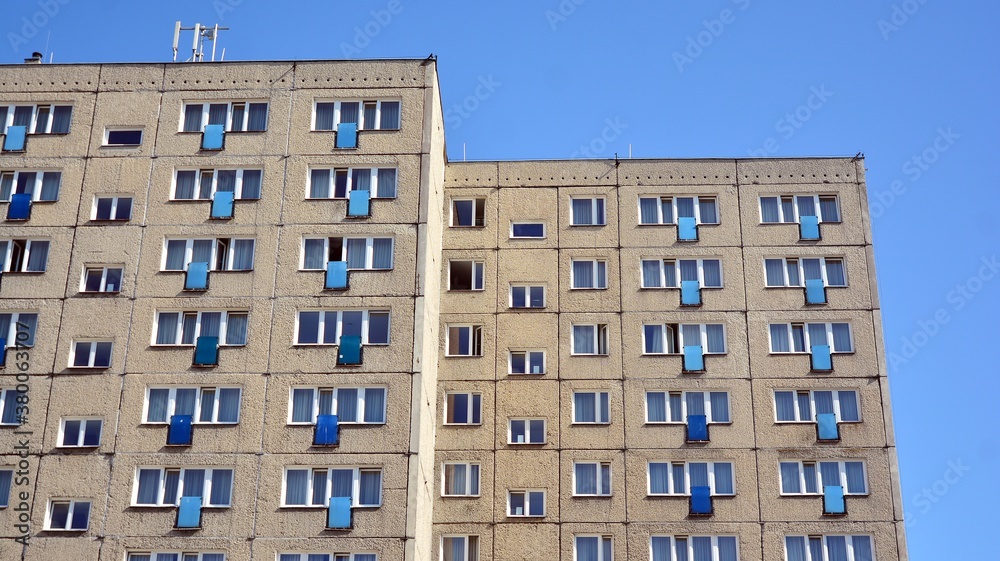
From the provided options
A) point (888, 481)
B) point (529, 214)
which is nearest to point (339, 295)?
point (529, 214)

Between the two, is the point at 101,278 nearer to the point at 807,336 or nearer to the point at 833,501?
the point at 807,336

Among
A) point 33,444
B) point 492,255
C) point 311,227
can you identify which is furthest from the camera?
point 492,255

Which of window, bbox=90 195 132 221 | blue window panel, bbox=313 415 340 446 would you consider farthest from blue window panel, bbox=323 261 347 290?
window, bbox=90 195 132 221

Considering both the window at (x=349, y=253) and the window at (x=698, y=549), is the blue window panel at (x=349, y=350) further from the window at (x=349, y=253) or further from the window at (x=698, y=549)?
the window at (x=698, y=549)

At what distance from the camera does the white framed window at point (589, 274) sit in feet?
207

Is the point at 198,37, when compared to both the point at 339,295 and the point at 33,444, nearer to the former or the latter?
the point at 339,295

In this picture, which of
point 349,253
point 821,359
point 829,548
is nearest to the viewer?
point 349,253

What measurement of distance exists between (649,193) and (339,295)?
16.8 m

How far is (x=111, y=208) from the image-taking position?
190 feet

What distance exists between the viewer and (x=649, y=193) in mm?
64312

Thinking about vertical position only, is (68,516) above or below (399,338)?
below

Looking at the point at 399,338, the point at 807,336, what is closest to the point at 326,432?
the point at 399,338

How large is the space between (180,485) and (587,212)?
23.1 metres

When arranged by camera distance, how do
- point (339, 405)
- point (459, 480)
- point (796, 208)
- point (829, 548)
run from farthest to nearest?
point (796, 208)
point (459, 480)
point (829, 548)
point (339, 405)
